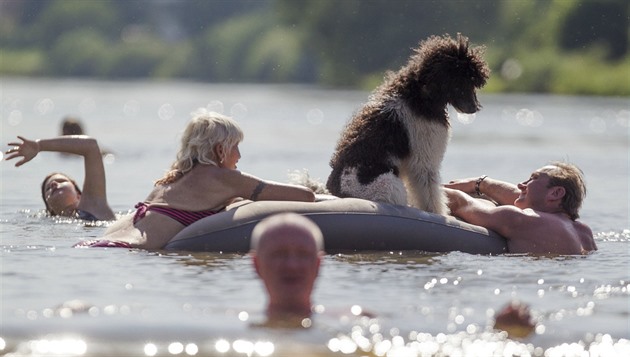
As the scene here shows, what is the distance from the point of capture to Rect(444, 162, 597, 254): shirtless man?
895cm

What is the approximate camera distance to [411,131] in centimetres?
919

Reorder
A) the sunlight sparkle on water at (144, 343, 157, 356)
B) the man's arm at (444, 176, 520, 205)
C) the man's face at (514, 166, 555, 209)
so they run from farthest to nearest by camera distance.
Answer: the man's arm at (444, 176, 520, 205), the man's face at (514, 166, 555, 209), the sunlight sparkle on water at (144, 343, 157, 356)

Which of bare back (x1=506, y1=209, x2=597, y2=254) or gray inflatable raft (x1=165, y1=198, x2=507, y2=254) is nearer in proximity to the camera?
gray inflatable raft (x1=165, y1=198, x2=507, y2=254)

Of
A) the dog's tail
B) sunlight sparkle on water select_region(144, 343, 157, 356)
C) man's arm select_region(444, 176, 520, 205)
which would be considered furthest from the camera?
man's arm select_region(444, 176, 520, 205)

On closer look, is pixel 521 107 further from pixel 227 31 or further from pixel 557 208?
pixel 227 31

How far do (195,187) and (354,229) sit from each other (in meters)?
1.17

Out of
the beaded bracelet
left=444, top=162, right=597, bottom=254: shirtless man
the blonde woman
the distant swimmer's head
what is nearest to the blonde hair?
the blonde woman

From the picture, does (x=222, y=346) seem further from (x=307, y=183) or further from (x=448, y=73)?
(x=448, y=73)

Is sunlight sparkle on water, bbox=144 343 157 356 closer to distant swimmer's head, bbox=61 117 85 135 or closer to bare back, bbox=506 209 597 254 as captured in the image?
bare back, bbox=506 209 597 254

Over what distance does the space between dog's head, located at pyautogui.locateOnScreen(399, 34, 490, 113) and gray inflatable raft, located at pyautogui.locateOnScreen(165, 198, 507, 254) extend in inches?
36.0

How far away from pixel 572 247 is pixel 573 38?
48215 mm

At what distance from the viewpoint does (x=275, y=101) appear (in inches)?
1863

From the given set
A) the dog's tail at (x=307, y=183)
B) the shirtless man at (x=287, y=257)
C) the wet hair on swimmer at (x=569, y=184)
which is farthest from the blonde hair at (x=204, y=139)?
the shirtless man at (x=287, y=257)

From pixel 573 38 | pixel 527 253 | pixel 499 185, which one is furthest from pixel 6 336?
pixel 573 38
